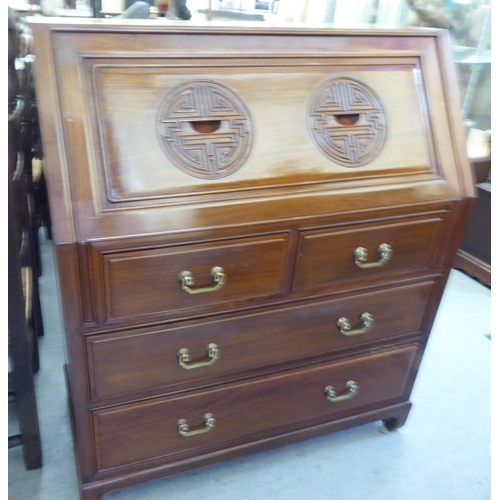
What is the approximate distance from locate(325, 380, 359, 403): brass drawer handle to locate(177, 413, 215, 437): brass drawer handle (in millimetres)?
326

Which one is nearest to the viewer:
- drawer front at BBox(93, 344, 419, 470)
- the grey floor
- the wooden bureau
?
the wooden bureau

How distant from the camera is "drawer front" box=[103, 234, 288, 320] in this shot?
92cm

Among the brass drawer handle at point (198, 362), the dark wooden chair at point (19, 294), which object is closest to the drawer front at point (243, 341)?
the brass drawer handle at point (198, 362)

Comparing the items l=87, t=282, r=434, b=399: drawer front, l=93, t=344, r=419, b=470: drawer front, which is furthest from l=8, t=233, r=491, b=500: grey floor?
l=87, t=282, r=434, b=399: drawer front

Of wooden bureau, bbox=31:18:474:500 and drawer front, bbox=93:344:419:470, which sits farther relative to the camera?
drawer front, bbox=93:344:419:470

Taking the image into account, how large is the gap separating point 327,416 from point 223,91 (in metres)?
0.92

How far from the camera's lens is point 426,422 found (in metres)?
1.60

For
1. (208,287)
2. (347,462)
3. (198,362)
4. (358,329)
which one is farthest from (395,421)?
(208,287)

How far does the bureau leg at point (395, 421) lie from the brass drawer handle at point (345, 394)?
0.24 meters

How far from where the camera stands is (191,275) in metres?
0.97

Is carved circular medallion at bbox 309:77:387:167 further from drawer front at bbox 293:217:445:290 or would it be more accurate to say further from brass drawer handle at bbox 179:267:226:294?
brass drawer handle at bbox 179:267:226:294

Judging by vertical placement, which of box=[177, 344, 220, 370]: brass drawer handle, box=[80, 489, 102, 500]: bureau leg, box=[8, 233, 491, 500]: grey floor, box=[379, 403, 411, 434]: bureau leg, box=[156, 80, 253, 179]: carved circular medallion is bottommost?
box=[8, 233, 491, 500]: grey floor
